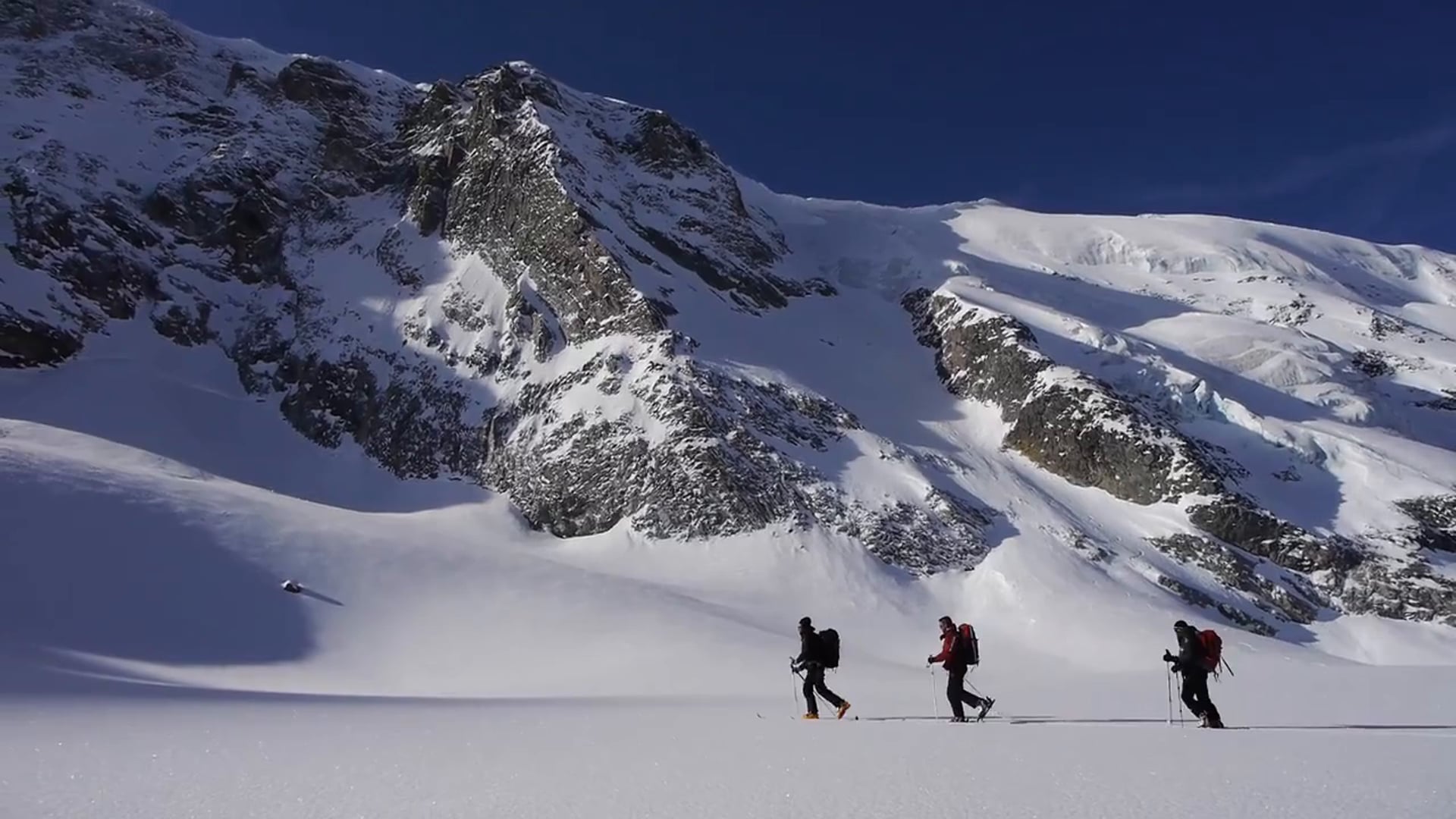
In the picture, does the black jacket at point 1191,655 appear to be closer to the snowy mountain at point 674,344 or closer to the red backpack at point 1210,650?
the red backpack at point 1210,650

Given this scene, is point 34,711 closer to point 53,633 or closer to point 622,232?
point 53,633

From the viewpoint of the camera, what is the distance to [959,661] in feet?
46.0

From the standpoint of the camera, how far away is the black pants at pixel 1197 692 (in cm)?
1164

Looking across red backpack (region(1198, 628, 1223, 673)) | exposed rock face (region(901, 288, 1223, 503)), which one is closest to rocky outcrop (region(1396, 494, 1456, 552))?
exposed rock face (region(901, 288, 1223, 503))

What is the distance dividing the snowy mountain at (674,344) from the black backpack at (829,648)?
23447 mm

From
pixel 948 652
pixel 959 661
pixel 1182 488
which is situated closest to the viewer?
pixel 959 661

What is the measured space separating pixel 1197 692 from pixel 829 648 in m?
5.37

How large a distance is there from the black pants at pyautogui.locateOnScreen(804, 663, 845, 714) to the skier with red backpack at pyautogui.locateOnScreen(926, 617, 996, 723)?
1634 millimetres

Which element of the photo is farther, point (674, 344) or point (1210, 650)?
point (674, 344)

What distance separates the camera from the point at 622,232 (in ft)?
193

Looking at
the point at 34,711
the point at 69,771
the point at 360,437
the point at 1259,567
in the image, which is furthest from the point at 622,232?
the point at 69,771

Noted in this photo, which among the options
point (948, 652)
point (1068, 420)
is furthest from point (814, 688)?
point (1068, 420)

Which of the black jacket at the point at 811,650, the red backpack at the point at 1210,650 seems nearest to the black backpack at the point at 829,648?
the black jacket at the point at 811,650

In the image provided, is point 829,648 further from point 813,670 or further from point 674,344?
point 674,344
